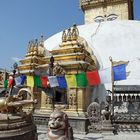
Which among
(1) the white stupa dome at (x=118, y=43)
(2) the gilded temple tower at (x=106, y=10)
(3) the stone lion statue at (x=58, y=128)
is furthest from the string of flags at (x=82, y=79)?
(2) the gilded temple tower at (x=106, y=10)

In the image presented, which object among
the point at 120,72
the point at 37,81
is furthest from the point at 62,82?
the point at 120,72

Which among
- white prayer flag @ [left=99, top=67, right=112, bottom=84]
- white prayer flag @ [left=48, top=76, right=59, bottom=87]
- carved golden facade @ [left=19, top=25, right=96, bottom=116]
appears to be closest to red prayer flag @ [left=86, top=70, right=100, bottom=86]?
white prayer flag @ [left=99, top=67, right=112, bottom=84]

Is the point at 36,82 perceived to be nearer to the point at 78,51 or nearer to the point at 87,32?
the point at 78,51

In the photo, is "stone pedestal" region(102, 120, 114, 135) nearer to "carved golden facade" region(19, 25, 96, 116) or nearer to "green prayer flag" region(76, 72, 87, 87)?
"carved golden facade" region(19, 25, 96, 116)

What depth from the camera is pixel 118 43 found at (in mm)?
17109

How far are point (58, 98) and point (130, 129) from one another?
4.24 metres

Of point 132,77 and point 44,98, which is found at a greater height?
point 132,77

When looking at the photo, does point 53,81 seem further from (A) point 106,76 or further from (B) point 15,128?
(B) point 15,128

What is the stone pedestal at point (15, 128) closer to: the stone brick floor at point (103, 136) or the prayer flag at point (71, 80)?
the stone brick floor at point (103, 136)

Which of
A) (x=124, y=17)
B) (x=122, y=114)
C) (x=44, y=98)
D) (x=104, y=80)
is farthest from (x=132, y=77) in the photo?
(x=124, y=17)

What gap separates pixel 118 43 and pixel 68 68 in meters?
4.80

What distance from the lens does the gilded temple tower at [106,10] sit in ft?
95.0

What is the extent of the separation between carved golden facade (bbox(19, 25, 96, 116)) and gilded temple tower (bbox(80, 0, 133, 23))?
47.5 feet

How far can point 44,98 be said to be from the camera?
48.3 feet
